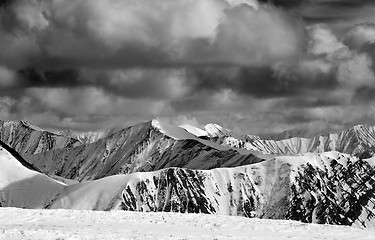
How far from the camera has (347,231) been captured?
6075cm

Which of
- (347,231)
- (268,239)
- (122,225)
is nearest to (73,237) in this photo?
(122,225)

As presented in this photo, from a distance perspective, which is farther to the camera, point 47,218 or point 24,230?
point 47,218

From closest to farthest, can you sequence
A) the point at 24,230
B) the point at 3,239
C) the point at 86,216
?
the point at 3,239 → the point at 24,230 → the point at 86,216

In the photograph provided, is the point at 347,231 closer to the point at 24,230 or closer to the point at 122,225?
the point at 122,225

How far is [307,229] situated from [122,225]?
65.8 feet

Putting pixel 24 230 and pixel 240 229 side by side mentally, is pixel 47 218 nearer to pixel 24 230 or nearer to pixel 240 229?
pixel 24 230

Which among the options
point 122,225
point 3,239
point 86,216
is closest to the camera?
point 3,239

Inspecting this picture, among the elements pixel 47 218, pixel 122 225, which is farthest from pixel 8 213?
pixel 122 225

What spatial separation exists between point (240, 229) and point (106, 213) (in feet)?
53.1

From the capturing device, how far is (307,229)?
60.8 metres

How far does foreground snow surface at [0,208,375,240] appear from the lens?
185ft

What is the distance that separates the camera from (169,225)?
61719 millimetres

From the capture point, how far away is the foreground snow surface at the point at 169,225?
56.4 meters

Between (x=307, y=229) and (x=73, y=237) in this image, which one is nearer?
(x=73, y=237)
